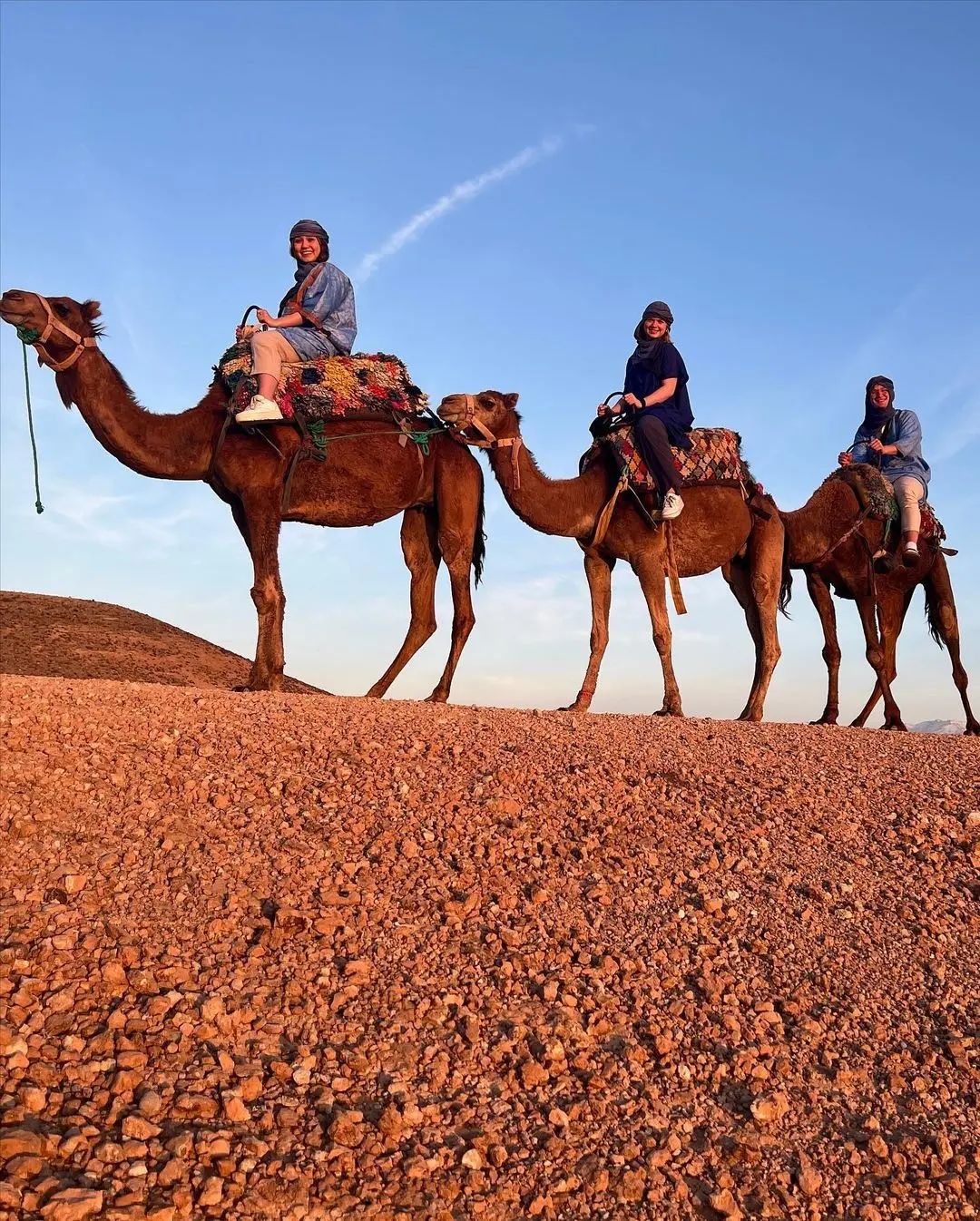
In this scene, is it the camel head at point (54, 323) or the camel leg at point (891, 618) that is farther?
the camel leg at point (891, 618)

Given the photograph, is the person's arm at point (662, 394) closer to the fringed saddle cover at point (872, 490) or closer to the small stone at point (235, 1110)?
the fringed saddle cover at point (872, 490)

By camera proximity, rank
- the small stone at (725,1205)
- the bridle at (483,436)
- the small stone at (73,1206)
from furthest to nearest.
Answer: the bridle at (483,436), the small stone at (725,1205), the small stone at (73,1206)

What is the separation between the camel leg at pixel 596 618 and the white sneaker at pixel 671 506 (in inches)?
31.9

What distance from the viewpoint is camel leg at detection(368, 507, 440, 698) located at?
10406 millimetres

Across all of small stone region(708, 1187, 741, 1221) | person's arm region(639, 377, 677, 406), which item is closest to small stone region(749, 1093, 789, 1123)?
small stone region(708, 1187, 741, 1221)

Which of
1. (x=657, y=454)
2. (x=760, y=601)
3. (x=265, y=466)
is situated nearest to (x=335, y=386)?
(x=265, y=466)

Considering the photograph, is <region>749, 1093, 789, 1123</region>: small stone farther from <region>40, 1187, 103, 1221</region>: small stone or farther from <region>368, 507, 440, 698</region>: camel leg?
<region>368, 507, 440, 698</region>: camel leg

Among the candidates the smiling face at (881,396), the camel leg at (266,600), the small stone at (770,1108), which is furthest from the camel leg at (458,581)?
the small stone at (770,1108)

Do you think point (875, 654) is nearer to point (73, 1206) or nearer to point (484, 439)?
point (484, 439)

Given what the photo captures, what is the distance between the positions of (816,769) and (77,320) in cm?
680

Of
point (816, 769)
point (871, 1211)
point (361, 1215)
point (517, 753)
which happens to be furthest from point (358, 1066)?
point (816, 769)

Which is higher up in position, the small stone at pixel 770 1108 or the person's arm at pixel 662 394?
the person's arm at pixel 662 394

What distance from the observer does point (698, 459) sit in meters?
11.0

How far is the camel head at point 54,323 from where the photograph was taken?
902cm
